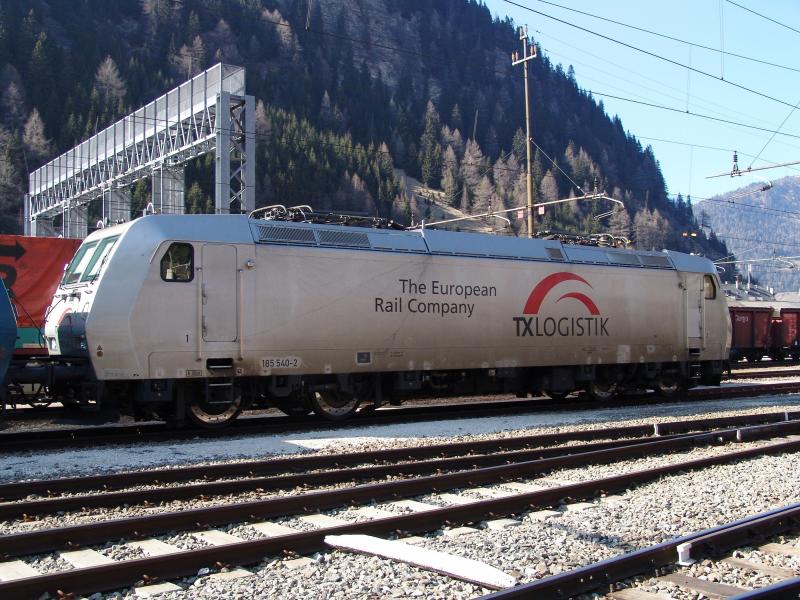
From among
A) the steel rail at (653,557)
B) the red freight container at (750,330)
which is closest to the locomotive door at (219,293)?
the steel rail at (653,557)

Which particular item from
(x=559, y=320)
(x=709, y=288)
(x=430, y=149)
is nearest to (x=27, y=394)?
(x=559, y=320)

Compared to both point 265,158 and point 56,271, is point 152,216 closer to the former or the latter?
point 56,271

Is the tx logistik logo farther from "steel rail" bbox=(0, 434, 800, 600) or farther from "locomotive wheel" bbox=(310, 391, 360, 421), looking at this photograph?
"steel rail" bbox=(0, 434, 800, 600)

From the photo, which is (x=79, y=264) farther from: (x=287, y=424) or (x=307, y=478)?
(x=307, y=478)

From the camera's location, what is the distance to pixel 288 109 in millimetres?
144250

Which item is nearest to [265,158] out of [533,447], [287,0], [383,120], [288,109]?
[288,109]

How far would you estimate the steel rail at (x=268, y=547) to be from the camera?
5.16 m

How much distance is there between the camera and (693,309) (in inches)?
763

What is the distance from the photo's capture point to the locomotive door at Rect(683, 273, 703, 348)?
19.3 metres

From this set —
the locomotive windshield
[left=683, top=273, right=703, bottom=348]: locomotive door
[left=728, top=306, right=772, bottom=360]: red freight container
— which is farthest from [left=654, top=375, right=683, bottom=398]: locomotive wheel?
[left=728, top=306, right=772, bottom=360]: red freight container

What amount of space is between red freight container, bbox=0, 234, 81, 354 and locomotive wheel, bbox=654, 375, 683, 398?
1437 cm

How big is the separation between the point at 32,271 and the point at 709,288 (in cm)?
1627

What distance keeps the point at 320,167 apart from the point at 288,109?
43567mm

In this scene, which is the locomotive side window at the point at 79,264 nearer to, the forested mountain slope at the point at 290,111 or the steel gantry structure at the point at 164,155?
the steel gantry structure at the point at 164,155
